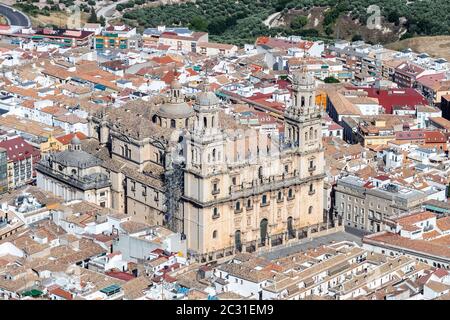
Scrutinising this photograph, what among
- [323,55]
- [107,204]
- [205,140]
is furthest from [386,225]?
[323,55]

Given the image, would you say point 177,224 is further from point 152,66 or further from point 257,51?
point 257,51

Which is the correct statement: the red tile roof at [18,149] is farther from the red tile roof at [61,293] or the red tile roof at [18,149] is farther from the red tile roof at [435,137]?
the red tile roof at [435,137]

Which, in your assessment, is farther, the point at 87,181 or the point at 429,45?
the point at 429,45

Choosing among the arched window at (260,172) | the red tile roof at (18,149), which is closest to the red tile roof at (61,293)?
the arched window at (260,172)

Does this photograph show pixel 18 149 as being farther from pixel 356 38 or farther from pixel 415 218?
pixel 356 38

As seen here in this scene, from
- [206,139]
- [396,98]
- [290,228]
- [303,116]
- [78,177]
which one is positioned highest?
[206,139]

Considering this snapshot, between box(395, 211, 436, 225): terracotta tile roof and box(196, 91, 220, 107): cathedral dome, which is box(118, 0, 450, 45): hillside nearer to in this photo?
box(395, 211, 436, 225): terracotta tile roof

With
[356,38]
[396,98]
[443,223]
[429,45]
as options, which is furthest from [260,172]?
[356,38]
